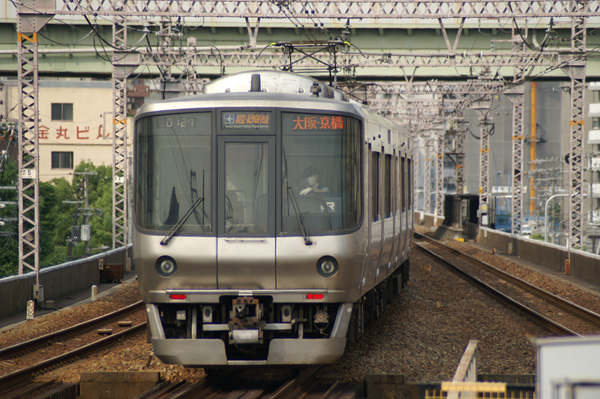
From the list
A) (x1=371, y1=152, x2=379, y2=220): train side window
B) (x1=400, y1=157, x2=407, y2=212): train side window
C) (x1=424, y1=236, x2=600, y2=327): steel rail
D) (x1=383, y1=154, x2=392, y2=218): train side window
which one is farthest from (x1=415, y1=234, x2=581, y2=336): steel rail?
(x1=371, y1=152, x2=379, y2=220): train side window

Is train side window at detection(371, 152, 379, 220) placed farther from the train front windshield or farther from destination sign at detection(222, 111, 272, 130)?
destination sign at detection(222, 111, 272, 130)

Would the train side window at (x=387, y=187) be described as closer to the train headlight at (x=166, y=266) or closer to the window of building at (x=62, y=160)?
the train headlight at (x=166, y=266)

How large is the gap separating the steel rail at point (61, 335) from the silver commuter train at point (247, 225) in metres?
3.95

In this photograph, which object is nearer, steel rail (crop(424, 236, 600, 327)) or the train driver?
the train driver

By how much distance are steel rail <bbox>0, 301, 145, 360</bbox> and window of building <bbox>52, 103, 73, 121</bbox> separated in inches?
2159

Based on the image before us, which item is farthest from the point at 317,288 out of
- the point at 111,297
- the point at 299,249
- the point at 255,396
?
the point at 111,297

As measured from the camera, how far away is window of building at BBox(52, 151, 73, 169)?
69.2 m

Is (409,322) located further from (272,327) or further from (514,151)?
(514,151)

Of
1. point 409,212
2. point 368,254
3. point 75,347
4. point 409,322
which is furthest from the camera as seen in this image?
point 409,212

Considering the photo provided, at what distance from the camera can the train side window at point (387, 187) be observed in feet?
39.1

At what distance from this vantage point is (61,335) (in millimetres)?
13547

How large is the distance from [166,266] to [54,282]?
11.4 meters

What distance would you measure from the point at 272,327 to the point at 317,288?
605mm

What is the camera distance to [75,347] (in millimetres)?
12703
